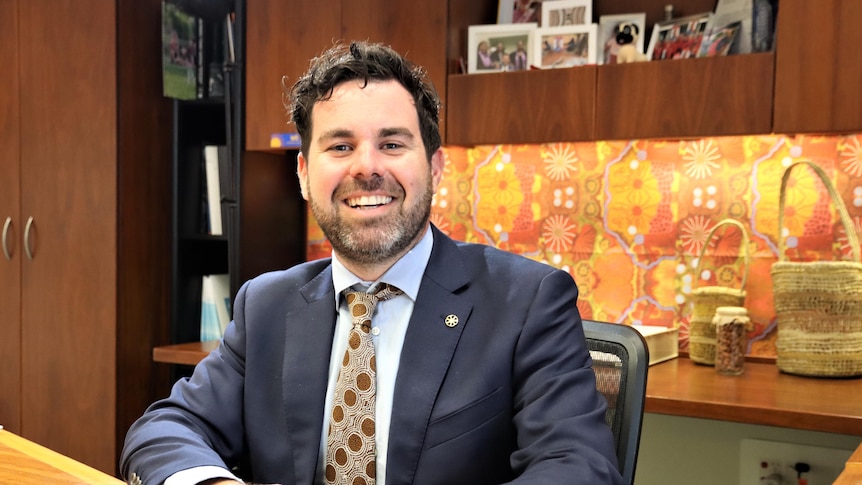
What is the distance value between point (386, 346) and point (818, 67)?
1413mm

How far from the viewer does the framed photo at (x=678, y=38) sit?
2463 millimetres

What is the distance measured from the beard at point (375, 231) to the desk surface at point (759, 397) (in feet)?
2.73

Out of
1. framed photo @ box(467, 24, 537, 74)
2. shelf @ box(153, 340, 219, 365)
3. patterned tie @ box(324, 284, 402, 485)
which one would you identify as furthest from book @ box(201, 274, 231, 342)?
patterned tie @ box(324, 284, 402, 485)

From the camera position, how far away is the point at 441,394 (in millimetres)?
1387

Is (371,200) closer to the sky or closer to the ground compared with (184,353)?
closer to the sky

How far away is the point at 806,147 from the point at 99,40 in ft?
7.71

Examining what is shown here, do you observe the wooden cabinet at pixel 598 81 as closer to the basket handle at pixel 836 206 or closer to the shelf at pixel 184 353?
the basket handle at pixel 836 206

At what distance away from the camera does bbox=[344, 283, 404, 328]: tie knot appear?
4.85 feet

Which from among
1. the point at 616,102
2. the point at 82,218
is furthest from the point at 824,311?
the point at 82,218

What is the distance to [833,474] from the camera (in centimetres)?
235

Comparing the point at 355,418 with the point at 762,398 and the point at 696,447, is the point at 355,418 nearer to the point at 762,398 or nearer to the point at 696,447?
the point at 762,398

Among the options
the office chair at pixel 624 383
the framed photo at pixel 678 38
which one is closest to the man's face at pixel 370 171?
the office chair at pixel 624 383

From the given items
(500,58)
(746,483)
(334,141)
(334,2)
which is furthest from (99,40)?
(746,483)

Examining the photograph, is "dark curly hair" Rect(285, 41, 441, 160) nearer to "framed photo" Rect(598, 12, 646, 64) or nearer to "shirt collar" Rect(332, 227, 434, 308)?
"shirt collar" Rect(332, 227, 434, 308)
